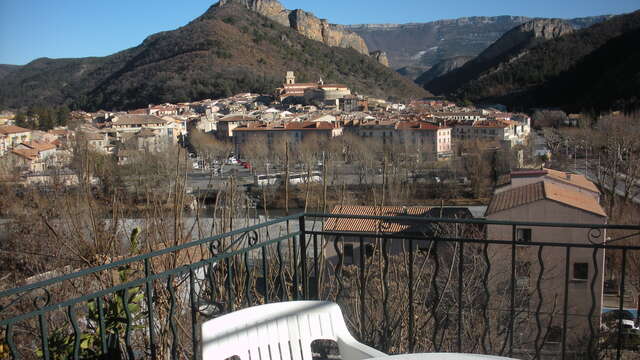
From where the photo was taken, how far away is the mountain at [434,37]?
16388 centimetres

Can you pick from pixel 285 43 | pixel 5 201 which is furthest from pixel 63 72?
pixel 5 201

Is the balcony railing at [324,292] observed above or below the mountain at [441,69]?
below

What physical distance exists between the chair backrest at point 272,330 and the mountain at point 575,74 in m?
40.9

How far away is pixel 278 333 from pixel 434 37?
197 metres

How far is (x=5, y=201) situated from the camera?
14.3m

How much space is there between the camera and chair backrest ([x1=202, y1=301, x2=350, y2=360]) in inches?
56.6

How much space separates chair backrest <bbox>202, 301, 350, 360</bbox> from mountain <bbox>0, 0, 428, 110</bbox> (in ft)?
232

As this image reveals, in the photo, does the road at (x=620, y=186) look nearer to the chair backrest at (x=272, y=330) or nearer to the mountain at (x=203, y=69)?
the chair backrest at (x=272, y=330)

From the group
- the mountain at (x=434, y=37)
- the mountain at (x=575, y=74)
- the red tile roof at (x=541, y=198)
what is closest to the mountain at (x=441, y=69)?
the mountain at (x=434, y=37)

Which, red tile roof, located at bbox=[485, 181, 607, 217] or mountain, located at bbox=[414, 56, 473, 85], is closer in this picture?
red tile roof, located at bbox=[485, 181, 607, 217]

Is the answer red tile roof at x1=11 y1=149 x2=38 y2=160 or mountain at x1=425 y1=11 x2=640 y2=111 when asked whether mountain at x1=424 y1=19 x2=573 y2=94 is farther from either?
red tile roof at x1=11 y1=149 x2=38 y2=160

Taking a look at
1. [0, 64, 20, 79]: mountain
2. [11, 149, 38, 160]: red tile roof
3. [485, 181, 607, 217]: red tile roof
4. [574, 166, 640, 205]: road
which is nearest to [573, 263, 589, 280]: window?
[485, 181, 607, 217]: red tile roof

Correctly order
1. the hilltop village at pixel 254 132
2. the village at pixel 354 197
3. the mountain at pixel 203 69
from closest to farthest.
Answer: the village at pixel 354 197
the hilltop village at pixel 254 132
the mountain at pixel 203 69

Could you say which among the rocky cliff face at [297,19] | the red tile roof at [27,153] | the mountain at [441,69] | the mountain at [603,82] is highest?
the rocky cliff face at [297,19]
